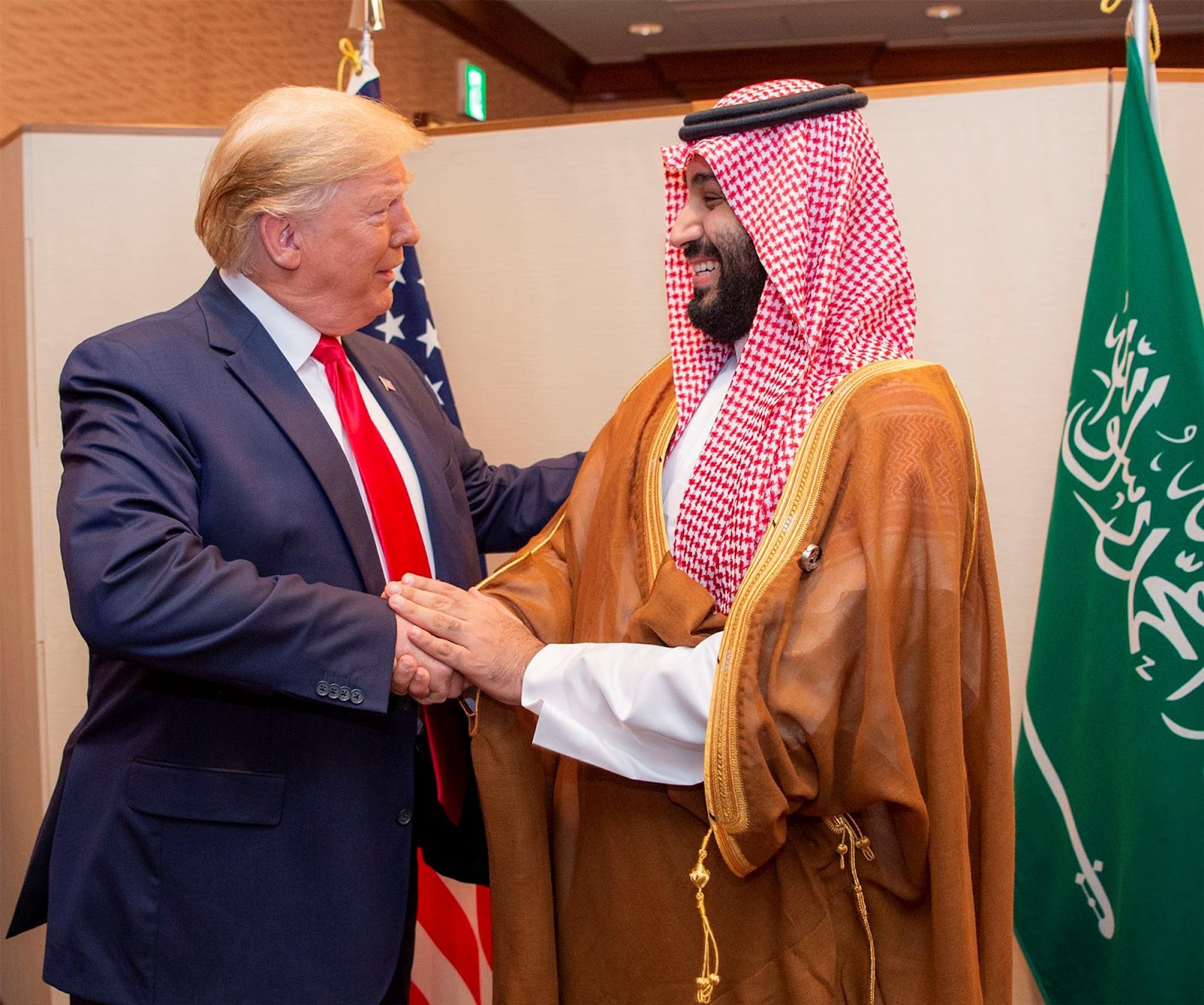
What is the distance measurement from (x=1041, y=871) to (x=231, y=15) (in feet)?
14.9

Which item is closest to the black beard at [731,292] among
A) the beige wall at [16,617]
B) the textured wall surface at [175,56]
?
the beige wall at [16,617]

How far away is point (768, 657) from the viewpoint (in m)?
1.69

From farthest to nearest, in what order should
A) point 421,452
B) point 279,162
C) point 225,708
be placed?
point 421,452
point 279,162
point 225,708

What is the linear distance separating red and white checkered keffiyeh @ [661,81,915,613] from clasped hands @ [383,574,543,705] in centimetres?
33

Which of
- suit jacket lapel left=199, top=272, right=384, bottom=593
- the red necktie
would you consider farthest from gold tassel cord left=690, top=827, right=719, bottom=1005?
suit jacket lapel left=199, top=272, right=384, bottom=593

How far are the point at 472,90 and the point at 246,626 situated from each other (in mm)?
3094

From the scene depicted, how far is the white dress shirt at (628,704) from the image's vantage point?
1.74m

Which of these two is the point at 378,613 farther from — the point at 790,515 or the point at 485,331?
the point at 485,331

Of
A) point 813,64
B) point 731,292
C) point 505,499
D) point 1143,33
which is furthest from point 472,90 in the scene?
point 813,64

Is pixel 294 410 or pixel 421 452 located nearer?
pixel 294 410

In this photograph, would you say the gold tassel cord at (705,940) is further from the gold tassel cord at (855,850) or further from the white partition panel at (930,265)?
the white partition panel at (930,265)

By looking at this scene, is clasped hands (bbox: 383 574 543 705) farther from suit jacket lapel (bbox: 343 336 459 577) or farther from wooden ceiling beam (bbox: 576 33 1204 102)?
wooden ceiling beam (bbox: 576 33 1204 102)

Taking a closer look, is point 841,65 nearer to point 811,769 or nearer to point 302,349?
point 302,349

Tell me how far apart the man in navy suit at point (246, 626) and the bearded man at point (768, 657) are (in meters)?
0.17
